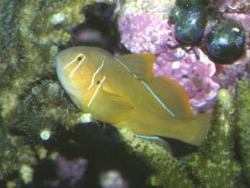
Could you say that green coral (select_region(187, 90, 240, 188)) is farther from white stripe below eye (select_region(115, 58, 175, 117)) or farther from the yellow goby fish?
white stripe below eye (select_region(115, 58, 175, 117))

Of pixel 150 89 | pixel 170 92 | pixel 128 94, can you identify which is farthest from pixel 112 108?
pixel 170 92

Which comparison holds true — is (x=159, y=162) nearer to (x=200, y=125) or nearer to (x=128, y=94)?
(x=200, y=125)

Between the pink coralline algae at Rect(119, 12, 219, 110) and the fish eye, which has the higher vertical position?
the fish eye

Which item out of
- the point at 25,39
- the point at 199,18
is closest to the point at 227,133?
the point at 199,18

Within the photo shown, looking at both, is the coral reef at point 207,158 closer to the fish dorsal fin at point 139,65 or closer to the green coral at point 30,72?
the fish dorsal fin at point 139,65

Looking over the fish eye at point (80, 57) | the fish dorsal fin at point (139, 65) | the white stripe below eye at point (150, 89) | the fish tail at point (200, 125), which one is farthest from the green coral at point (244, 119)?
the fish eye at point (80, 57)

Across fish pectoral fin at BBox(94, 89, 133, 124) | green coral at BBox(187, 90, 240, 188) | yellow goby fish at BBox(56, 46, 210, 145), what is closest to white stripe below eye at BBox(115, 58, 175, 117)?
yellow goby fish at BBox(56, 46, 210, 145)

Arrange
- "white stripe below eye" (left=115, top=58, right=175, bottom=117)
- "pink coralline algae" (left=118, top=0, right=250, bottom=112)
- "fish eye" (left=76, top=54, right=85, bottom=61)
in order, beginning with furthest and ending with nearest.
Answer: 1. "pink coralline algae" (left=118, top=0, right=250, bottom=112)
2. "white stripe below eye" (left=115, top=58, right=175, bottom=117)
3. "fish eye" (left=76, top=54, right=85, bottom=61)
